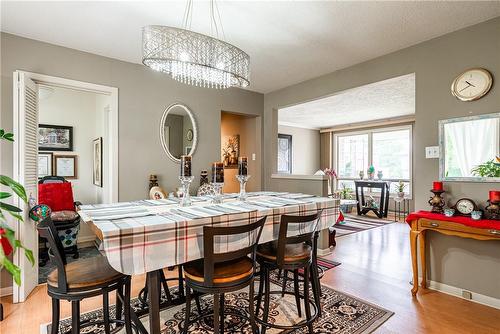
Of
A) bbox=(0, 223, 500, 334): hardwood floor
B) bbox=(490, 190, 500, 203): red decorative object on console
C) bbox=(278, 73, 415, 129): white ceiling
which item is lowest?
bbox=(0, 223, 500, 334): hardwood floor

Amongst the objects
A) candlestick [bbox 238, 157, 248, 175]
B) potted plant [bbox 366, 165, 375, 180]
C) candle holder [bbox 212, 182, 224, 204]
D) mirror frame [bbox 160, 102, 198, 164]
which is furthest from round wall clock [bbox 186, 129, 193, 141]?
potted plant [bbox 366, 165, 375, 180]

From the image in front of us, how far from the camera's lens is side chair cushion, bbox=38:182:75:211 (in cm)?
359

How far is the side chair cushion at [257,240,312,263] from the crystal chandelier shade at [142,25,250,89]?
56.6 inches

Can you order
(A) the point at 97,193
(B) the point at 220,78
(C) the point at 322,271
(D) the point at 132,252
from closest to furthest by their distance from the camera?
1. (D) the point at 132,252
2. (B) the point at 220,78
3. (C) the point at 322,271
4. (A) the point at 97,193

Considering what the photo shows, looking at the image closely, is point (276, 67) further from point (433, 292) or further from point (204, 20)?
point (433, 292)

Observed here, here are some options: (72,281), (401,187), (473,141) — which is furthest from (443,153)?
(401,187)

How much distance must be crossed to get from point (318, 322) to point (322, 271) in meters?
1.04

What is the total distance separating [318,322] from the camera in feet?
6.82

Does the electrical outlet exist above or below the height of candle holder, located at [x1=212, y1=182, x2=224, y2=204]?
below

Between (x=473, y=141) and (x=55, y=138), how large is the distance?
5.59 metres

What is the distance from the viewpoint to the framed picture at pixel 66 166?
14.1ft

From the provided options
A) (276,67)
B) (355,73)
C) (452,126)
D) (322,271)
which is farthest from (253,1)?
(322,271)

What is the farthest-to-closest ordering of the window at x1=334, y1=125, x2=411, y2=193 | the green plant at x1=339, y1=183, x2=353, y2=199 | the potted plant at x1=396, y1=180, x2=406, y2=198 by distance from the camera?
the green plant at x1=339, y1=183, x2=353, y2=199 < the window at x1=334, y1=125, x2=411, y2=193 < the potted plant at x1=396, y1=180, x2=406, y2=198

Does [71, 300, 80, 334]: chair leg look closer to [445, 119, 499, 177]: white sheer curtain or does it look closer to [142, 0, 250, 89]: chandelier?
[142, 0, 250, 89]: chandelier
